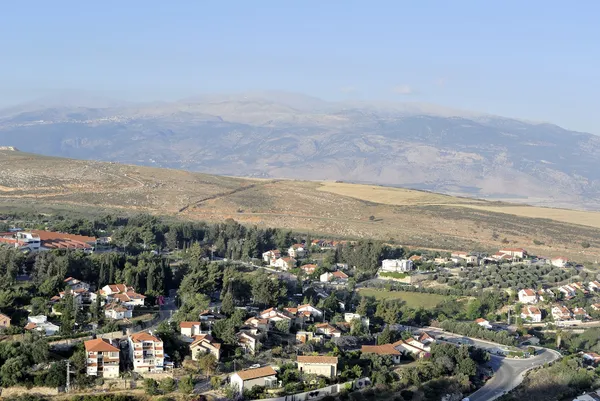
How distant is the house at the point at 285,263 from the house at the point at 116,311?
64.9 ft

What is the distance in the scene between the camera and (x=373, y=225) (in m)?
81.2

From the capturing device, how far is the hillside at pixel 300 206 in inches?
3093

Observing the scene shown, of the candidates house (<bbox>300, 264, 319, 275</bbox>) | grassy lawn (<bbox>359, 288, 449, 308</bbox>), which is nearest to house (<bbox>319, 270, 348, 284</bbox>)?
house (<bbox>300, 264, 319, 275</bbox>)

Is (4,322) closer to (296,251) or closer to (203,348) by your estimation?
(203,348)

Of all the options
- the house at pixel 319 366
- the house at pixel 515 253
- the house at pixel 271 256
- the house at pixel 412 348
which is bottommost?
the house at pixel 515 253

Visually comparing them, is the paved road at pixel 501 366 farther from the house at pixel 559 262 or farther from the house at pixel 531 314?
the house at pixel 559 262

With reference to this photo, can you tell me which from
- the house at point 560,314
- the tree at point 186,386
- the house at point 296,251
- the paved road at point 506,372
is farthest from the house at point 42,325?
the house at point 560,314

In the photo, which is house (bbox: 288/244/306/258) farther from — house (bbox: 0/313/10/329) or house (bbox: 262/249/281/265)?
house (bbox: 0/313/10/329)

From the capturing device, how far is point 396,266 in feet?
191

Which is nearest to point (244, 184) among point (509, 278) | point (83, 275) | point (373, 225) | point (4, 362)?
point (373, 225)

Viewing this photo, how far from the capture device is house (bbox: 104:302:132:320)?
37.2m

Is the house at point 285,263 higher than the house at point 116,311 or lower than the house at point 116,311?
lower

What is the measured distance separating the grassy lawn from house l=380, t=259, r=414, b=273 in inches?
223

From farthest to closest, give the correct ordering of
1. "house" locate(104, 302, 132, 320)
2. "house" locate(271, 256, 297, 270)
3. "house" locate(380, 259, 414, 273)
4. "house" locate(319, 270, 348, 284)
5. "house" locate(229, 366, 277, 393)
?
1. "house" locate(380, 259, 414, 273)
2. "house" locate(271, 256, 297, 270)
3. "house" locate(319, 270, 348, 284)
4. "house" locate(104, 302, 132, 320)
5. "house" locate(229, 366, 277, 393)
